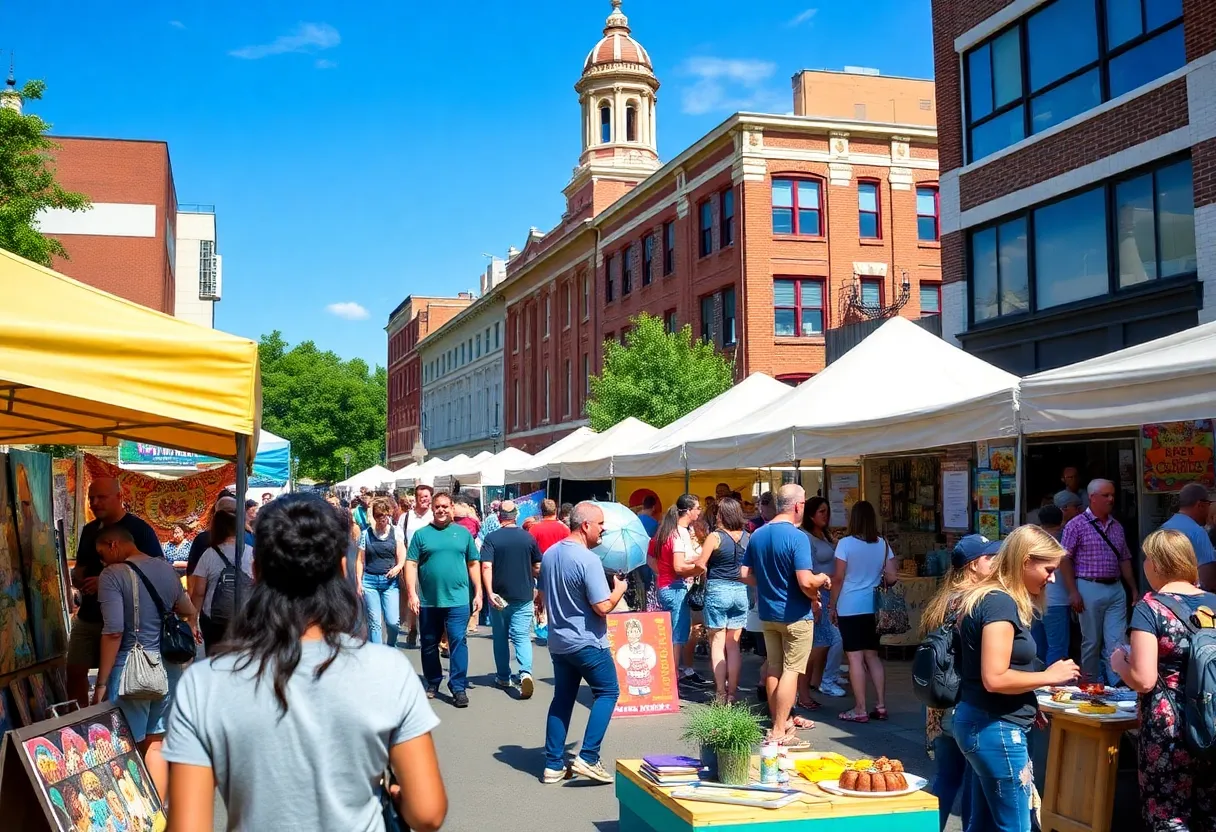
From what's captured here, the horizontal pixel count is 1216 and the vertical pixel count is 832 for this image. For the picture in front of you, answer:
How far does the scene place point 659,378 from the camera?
105 ft

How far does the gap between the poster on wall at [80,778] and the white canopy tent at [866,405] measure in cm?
620

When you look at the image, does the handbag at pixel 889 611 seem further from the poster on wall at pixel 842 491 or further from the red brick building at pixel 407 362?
the red brick building at pixel 407 362

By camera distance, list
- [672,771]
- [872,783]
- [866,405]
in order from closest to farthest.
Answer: [872,783] → [672,771] → [866,405]

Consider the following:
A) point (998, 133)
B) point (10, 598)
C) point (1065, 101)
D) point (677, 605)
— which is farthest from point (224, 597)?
point (998, 133)

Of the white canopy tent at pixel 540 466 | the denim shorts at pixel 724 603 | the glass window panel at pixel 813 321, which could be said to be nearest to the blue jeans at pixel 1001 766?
the denim shorts at pixel 724 603

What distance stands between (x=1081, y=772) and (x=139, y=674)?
5.21m

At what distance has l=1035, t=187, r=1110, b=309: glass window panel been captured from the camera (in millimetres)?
15305

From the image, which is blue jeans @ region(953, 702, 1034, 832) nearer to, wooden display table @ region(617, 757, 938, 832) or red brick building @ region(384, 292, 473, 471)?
wooden display table @ region(617, 757, 938, 832)

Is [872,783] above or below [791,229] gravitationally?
below

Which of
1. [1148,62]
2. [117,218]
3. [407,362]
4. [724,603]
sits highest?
[117,218]

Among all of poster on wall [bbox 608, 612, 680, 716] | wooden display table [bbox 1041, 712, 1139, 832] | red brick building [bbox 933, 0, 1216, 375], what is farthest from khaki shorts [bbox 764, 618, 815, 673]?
red brick building [bbox 933, 0, 1216, 375]

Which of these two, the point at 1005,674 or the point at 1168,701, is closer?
the point at 1005,674

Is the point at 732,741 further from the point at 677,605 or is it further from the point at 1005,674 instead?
the point at 677,605

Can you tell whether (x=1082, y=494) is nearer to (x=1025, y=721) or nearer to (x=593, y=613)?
(x=593, y=613)
